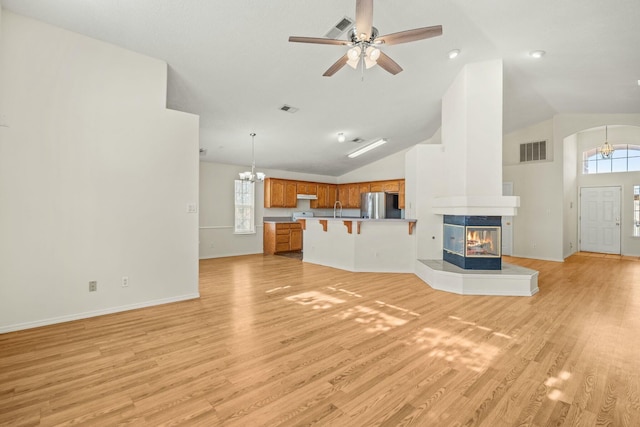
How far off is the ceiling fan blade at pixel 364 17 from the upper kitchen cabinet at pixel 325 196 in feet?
23.3

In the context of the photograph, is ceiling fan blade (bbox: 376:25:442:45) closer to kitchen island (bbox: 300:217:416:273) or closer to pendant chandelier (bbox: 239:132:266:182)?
kitchen island (bbox: 300:217:416:273)

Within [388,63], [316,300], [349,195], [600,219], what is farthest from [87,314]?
[600,219]

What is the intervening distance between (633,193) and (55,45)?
39.2 ft

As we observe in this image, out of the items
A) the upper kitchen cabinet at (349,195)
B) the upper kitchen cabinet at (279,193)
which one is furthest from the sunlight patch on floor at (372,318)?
the upper kitchen cabinet at (349,195)

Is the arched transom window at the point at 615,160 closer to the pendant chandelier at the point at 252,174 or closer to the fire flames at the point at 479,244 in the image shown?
the fire flames at the point at 479,244

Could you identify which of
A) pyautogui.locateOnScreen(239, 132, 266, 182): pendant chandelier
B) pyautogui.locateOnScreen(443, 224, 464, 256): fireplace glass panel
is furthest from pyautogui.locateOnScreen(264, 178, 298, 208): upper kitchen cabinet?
pyautogui.locateOnScreen(443, 224, 464, 256): fireplace glass panel

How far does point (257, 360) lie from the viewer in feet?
7.63

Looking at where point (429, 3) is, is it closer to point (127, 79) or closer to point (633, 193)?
point (127, 79)

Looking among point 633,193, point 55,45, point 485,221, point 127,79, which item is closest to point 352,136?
point 485,221

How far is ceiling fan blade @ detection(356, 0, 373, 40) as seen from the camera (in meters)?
2.29

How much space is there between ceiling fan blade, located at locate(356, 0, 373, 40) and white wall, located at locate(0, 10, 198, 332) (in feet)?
8.34

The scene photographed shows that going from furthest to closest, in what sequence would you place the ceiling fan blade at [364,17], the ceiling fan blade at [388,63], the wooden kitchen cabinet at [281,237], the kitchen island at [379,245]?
the wooden kitchen cabinet at [281,237], the kitchen island at [379,245], the ceiling fan blade at [388,63], the ceiling fan blade at [364,17]

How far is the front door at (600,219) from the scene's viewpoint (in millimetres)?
7895

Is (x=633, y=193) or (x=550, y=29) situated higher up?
(x=550, y=29)
